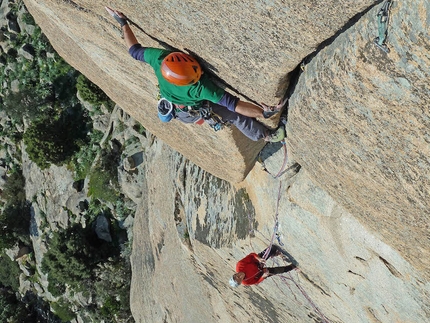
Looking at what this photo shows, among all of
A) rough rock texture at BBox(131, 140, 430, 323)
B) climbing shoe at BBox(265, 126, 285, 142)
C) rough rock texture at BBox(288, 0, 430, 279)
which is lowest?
rough rock texture at BBox(131, 140, 430, 323)

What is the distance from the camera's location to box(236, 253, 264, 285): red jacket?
6.97 meters

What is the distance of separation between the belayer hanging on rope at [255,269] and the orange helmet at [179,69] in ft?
10.5

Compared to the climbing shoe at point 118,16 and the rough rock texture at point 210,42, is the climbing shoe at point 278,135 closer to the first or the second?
the rough rock texture at point 210,42

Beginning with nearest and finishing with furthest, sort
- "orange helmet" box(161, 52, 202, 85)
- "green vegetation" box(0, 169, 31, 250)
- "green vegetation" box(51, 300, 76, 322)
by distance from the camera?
"orange helmet" box(161, 52, 202, 85), "green vegetation" box(51, 300, 76, 322), "green vegetation" box(0, 169, 31, 250)

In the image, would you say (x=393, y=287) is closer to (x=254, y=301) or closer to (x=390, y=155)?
(x=390, y=155)

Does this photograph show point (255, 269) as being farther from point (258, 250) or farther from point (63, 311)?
point (63, 311)

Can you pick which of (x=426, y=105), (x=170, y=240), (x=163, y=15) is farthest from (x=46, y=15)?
(x=426, y=105)

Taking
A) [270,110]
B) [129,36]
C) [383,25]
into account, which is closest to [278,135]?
[270,110]

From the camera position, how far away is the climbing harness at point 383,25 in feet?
10.6

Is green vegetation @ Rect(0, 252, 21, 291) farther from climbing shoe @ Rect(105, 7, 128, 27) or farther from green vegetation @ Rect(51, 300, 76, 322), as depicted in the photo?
climbing shoe @ Rect(105, 7, 128, 27)

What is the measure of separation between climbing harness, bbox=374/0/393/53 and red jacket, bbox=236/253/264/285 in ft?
14.7

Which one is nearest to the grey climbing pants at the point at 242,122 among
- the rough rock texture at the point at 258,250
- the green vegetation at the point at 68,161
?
the rough rock texture at the point at 258,250

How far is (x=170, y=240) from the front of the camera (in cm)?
1130

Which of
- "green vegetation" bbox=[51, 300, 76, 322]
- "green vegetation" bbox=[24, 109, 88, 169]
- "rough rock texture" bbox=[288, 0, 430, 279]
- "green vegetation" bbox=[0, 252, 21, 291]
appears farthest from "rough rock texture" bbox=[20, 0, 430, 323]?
"green vegetation" bbox=[0, 252, 21, 291]
